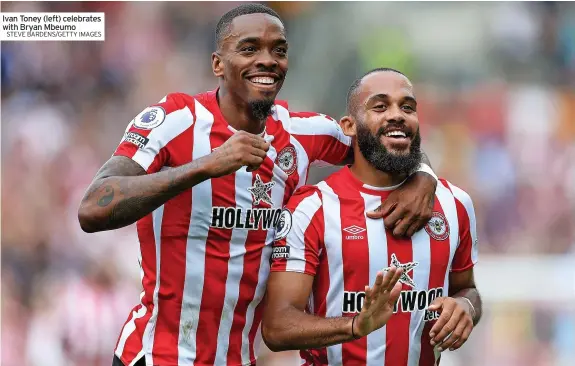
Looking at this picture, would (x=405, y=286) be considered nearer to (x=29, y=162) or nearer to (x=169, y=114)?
(x=169, y=114)

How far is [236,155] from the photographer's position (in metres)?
3.25

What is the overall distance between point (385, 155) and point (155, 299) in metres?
1.18

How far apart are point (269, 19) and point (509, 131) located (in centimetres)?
524

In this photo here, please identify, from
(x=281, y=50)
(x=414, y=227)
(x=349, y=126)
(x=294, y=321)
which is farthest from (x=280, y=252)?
(x=281, y=50)

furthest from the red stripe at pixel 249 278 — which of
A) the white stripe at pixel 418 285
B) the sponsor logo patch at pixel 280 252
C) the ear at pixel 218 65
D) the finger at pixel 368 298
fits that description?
the finger at pixel 368 298

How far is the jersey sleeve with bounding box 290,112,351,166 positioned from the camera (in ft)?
13.8

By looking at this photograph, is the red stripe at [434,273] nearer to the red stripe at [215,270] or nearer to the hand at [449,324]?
the hand at [449,324]

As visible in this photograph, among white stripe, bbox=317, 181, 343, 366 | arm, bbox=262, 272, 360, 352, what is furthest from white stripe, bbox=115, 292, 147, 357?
white stripe, bbox=317, 181, 343, 366

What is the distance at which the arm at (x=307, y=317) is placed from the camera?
3236mm

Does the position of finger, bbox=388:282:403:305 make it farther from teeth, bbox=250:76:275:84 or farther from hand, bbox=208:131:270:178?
teeth, bbox=250:76:275:84

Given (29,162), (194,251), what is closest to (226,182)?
(194,251)

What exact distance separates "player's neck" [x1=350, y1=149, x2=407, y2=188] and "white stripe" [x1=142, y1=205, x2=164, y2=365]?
88cm

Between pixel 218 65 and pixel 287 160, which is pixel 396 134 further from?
pixel 218 65

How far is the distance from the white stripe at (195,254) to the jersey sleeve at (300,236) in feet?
1.04
